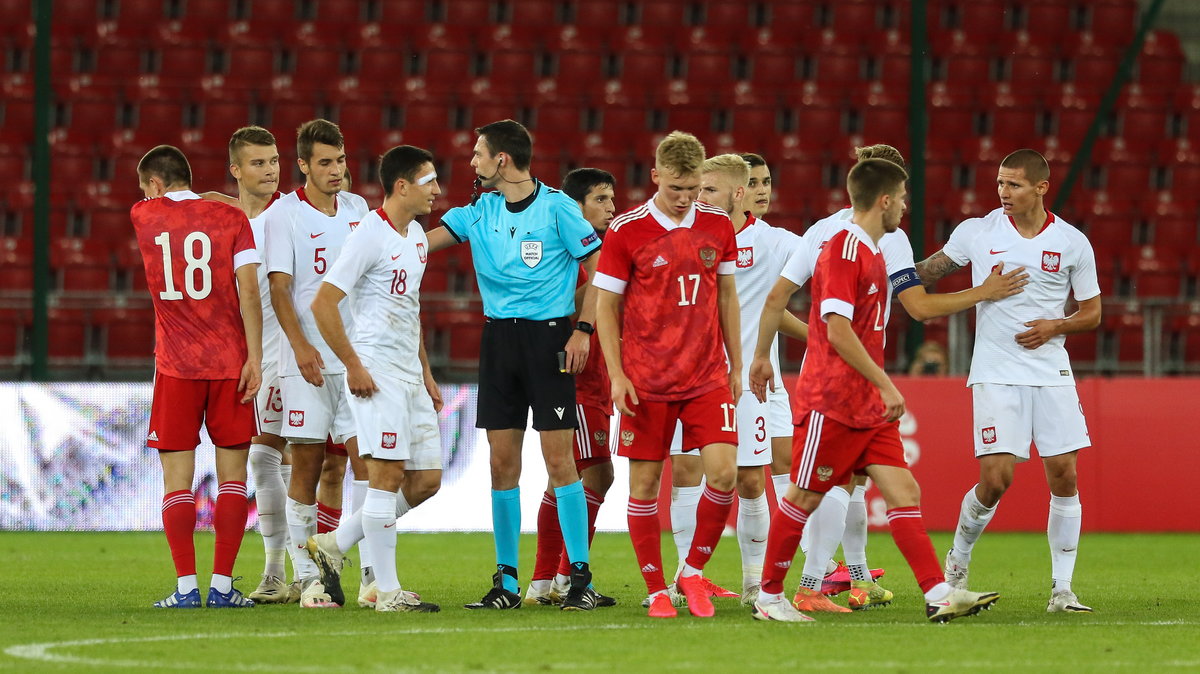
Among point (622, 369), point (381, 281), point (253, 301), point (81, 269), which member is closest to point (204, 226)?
point (253, 301)

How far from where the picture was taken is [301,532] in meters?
7.47

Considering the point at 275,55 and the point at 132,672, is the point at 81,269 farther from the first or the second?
the point at 132,672

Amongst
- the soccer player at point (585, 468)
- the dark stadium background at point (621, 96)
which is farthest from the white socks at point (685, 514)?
the dark stadium background at point (621, 96)

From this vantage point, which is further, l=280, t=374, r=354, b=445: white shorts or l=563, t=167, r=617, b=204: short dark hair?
l=563, t=167, r=617, b=204: short dark hair

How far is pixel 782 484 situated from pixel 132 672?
388 centimetres

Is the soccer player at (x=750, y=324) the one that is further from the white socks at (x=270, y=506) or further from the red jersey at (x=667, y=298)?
the white socks at (x=270, y=506)

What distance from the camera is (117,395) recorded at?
12516 mm

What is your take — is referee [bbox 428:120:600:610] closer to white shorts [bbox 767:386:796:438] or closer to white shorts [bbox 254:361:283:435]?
white shorts [bbox 254:361:283:435]

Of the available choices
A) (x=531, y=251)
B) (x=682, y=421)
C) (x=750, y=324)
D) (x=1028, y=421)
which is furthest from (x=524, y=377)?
(x=1028, y=421)

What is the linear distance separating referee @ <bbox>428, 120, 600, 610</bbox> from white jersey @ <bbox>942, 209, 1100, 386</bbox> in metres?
1.86

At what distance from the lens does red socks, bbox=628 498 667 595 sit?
6.77 m

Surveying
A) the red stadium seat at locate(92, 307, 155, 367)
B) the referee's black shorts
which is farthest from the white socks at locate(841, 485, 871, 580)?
the red stadium seat at locate(92, 307, 155, 367)

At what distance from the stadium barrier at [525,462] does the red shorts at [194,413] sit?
17.1 ft

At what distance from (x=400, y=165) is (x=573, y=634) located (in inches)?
88.3
